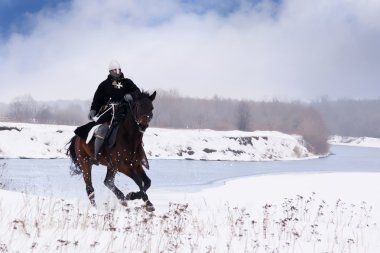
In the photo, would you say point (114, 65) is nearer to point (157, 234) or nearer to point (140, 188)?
point (140, 188)

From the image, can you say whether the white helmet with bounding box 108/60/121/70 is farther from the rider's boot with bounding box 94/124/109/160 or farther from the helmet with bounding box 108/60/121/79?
the rider's boot with bounding box 94/124/109/160

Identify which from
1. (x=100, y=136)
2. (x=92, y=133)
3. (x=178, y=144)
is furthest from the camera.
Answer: (x=178, y=144)

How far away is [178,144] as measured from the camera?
171ft

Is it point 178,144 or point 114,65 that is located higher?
point 114,65

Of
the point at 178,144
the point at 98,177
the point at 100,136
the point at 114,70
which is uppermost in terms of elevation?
the point at 114,70

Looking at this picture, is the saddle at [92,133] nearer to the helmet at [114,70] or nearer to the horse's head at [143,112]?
the horse's head at [143,112]

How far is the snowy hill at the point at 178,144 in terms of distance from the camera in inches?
1600

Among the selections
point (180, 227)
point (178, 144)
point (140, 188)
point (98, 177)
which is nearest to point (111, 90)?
point (140, 188)

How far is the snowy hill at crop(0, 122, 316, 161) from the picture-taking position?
40.6m

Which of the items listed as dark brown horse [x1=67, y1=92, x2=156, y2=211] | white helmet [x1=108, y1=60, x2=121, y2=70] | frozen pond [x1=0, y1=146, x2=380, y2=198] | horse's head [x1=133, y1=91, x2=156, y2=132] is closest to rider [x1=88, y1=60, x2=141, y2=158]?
white helmet [x1=108, y1=60, x2=121, y2=70]

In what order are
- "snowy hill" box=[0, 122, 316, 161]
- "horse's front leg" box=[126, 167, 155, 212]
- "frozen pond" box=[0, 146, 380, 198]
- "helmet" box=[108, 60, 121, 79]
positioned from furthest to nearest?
"snowy hill" box=[0, 122, 316, 161] < "frozen pond" box=[0, 146, 380, 198] < "helmet" box=[108, 60, 121, 79] < "horse's front leg" box=[126, 167, 155, 212]

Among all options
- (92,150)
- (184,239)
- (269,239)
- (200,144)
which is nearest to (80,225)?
(184,239)

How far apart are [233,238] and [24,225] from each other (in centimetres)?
281

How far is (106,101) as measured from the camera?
33.1 ft
